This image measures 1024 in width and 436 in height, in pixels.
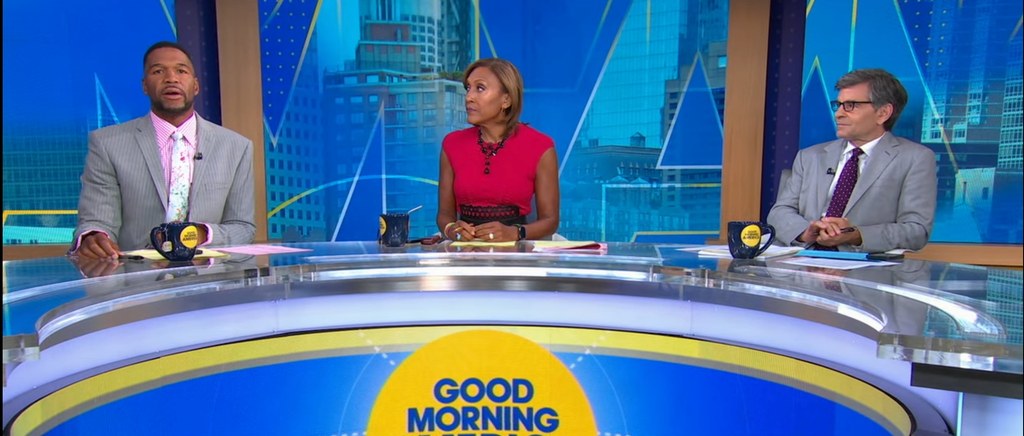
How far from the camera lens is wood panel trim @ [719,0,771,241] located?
367cm

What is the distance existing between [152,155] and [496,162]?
1.22m

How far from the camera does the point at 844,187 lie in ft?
8.20

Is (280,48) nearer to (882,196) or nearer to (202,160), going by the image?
(202,160)

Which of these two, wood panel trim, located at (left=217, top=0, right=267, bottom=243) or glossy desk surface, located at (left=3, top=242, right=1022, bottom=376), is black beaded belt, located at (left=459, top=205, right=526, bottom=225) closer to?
glossy desk surface, located at (left=3, top=242, right=1022, bottom=376)

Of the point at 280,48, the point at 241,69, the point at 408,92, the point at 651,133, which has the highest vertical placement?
the point at 280,48

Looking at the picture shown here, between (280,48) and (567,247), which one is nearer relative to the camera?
(567,247)

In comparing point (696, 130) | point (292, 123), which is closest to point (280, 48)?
point (292, 123)

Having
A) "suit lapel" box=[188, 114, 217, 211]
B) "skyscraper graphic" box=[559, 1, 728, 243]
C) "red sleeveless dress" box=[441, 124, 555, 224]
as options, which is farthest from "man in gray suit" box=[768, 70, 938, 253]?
"suit lapel" box=[188, 114, 217, 211]

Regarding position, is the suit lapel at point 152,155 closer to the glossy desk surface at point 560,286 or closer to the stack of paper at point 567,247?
the glossy desk surface at point 560,286

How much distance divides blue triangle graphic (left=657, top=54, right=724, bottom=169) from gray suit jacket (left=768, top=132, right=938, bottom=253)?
1219 millimetres

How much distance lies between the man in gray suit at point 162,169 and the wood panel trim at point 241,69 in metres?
1.49

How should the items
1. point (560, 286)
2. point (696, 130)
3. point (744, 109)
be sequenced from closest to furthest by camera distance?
point (560, 286) < point (744, 109) < point (696, 130)

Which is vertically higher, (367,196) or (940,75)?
(940,75)

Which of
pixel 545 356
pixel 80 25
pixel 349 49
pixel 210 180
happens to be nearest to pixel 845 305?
pixel 545 356
